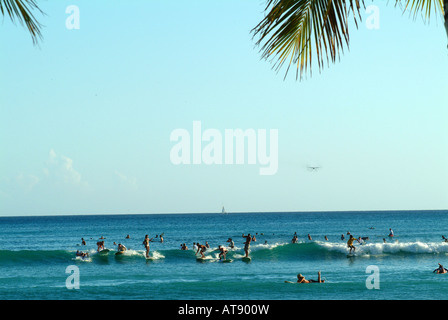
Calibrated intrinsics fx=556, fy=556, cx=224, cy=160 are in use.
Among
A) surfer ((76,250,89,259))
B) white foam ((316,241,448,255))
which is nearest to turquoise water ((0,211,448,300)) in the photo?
white foam ((316,241,448,255))

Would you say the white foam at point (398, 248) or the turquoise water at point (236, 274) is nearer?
the turquoise water at point (236, 274)

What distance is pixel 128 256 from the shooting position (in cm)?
4019

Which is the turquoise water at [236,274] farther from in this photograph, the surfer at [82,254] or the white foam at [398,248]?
the surfer at [82,254]

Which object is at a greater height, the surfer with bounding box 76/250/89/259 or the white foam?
the white foam

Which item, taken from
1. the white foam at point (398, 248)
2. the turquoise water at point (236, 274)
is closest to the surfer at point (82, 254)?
the turquoise water at point (236, 274)

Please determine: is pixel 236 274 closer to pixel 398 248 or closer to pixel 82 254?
pixel 82 254

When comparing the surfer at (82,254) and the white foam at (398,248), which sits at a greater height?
the white foam at (398,248)

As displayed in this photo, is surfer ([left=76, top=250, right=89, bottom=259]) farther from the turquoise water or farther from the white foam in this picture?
the white foam

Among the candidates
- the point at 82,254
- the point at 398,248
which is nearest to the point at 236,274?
the point at 82,254

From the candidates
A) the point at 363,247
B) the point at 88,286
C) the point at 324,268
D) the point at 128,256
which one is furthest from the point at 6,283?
the point at 363,247

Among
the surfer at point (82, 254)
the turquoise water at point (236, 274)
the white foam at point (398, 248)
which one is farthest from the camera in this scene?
the white foam at point (398, 248)

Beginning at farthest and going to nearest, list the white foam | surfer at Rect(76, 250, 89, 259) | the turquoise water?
the white foam → surfer at Rect(76, 250, 89, 259) → the turquoise water
